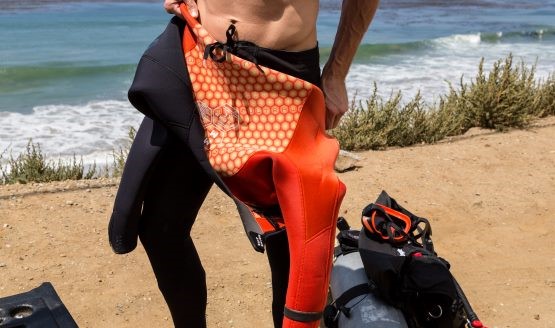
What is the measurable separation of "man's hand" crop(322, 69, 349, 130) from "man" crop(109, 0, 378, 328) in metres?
0.01

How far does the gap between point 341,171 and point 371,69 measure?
341 inches

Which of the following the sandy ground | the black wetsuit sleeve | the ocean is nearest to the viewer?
the black wetsuit sleeve

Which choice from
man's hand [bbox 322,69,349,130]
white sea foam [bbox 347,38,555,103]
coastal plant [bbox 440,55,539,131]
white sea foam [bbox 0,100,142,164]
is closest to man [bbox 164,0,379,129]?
man's hand [bbox 322,69,349,130]

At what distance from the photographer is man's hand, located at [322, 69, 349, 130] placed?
208cm

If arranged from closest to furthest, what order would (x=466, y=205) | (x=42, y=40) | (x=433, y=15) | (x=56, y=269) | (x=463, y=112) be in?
(x=56, y=269) < (x=466, y=205) < (x=463, y=112) < (x=42, y=40) < (x=433, y=15)

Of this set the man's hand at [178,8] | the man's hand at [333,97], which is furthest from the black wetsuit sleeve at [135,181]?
the man's hand at [333,97]

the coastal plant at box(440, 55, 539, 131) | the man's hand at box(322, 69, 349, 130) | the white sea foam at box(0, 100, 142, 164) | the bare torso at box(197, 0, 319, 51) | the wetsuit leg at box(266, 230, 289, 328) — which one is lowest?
the white sea foam at box(0, 100, 142, 164)

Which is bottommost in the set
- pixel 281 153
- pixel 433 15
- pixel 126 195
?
pixel 433 15

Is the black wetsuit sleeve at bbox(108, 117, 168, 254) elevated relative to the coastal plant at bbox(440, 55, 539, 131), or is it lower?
elevated

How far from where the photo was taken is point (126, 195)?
1968mm

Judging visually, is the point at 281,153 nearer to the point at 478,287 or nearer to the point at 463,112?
the point at 478,287

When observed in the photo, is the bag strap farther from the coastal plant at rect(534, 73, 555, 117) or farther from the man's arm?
the coastal plant at rect(534, 73, 555, 117)

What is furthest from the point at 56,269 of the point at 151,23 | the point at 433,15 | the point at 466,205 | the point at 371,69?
the point at 433,15

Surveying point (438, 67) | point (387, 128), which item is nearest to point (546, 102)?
point (387, 128)
